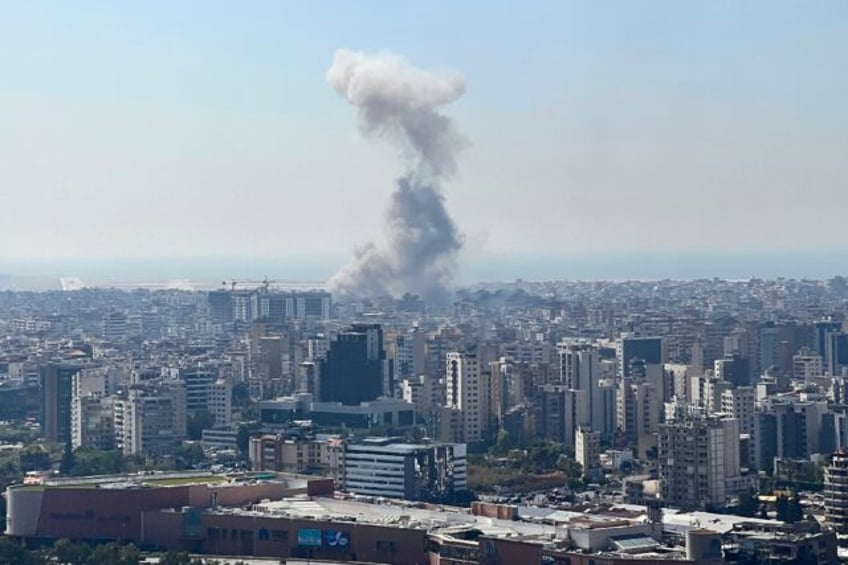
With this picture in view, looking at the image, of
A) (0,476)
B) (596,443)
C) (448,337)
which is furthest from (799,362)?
(0,476)

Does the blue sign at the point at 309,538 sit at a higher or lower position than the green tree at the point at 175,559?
higher

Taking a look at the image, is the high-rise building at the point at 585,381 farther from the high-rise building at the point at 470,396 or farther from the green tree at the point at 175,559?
the green tree at the point at 175,559

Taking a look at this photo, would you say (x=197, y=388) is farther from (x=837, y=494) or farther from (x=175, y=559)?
(x=175, y=559)

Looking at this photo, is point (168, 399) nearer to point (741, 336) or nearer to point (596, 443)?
point (596, 443)

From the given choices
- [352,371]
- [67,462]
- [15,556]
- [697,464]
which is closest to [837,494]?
[697,464]

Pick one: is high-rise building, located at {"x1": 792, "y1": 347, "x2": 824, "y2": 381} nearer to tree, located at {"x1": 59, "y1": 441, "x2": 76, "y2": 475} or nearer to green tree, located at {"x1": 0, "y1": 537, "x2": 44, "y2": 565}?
tree, located at {"x1": 59, "y1": 441, "x2": 76, "y2": 475}

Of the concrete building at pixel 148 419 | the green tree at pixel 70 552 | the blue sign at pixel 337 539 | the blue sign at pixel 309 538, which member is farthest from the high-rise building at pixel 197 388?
the blue sign at pixel 337 539
